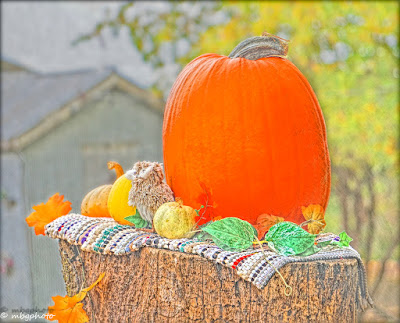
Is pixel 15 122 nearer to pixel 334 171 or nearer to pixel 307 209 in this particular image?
pixel 334 171

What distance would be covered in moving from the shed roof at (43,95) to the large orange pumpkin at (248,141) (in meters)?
2.67

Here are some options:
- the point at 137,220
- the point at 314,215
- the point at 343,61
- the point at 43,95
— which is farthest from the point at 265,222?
the point at 343,61

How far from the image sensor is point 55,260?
421cm

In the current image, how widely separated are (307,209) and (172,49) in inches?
145

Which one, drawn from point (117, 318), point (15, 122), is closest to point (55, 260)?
point (15, 122)

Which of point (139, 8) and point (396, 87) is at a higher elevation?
point (139, 8)

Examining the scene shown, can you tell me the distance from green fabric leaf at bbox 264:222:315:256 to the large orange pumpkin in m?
0.16

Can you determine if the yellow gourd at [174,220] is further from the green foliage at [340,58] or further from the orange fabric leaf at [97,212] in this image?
the green foliage at [340,58]

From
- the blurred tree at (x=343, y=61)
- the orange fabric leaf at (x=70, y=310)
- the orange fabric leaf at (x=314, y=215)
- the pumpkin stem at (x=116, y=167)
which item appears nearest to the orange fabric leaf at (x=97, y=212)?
the pumpkin stem at (x=116, y=167)

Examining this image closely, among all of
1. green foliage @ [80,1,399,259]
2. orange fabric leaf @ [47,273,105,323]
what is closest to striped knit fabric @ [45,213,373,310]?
orange fabric leaf @ [47,273,105,323]

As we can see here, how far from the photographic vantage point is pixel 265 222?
5.25 feet

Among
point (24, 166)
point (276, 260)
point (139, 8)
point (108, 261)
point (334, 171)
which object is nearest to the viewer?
point (276, 260)

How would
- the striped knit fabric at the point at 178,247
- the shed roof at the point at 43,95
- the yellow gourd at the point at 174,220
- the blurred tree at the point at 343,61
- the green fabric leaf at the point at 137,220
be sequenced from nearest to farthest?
the striped knit fabric at the point at 178,247, the yellow gourd at the point at 174,220, the green fabric leaf at the point at 137,220, the shed roof at the point at 43,95, the blurred tree at the point at 343,61

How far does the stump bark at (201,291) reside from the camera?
140cm
